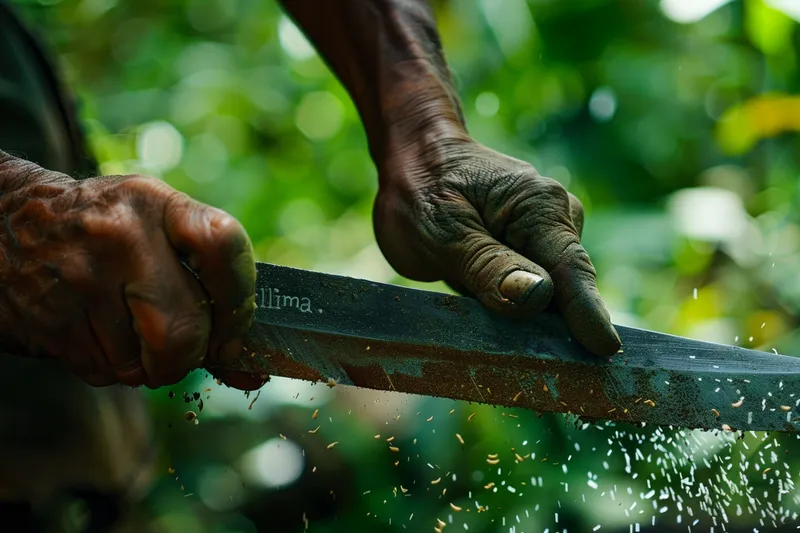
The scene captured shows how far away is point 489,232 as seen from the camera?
1.37m

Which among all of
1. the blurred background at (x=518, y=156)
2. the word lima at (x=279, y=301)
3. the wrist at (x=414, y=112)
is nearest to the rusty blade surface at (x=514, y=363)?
the word lima at (x=279, y=301)

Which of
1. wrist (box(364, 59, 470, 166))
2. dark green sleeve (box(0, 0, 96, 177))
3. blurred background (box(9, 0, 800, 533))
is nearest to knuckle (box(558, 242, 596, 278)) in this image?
wrist (box(364, 59, 470, 166))

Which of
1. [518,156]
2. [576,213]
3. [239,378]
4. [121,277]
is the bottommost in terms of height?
[518,156]

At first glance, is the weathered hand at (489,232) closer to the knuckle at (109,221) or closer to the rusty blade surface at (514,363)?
the rusty blade surface at (514,363)

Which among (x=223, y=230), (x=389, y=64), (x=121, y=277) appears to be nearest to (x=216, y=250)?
(x=223, y=230)

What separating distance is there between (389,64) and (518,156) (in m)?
1.53

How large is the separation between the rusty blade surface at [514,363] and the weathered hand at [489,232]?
1.8 inches

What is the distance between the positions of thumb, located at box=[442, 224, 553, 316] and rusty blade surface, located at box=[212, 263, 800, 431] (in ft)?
0.11

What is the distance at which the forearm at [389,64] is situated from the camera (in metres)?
1.60

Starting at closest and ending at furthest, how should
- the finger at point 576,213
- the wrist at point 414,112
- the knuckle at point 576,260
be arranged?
the knuckle at point 576,260
the finger at point 576,213
the wrist at point 414,112

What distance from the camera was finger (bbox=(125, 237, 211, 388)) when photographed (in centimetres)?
100

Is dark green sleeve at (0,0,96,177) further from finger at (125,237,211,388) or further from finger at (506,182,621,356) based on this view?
finger at (506,182,621,356)

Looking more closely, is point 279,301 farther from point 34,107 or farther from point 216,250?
point 34,107

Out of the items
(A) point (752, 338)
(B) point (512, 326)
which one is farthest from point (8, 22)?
(A) point (752, 338)
